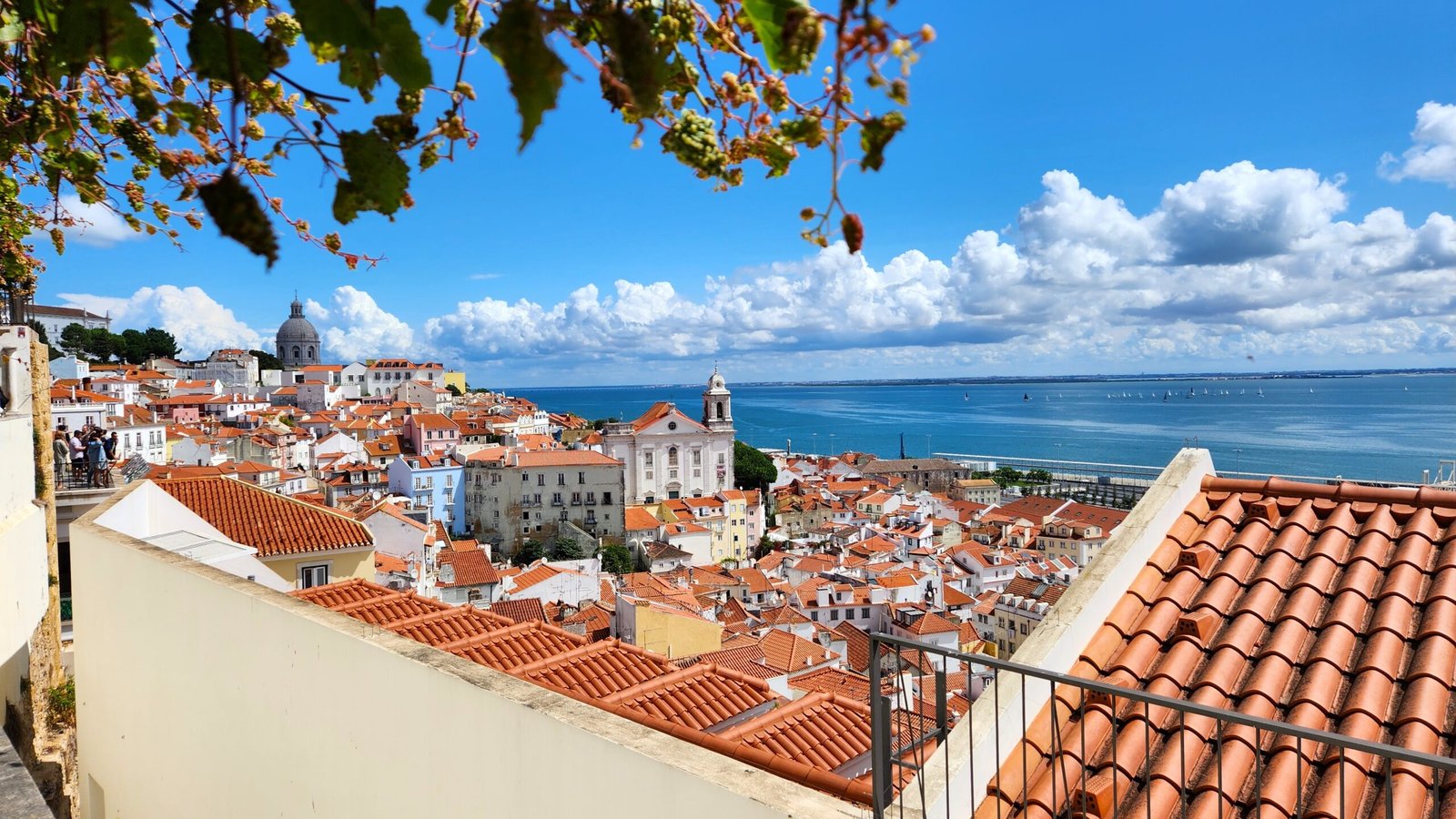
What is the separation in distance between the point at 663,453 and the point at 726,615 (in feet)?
109

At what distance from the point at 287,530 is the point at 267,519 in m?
0.33

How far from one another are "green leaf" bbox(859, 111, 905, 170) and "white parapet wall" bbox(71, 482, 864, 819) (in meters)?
1.46

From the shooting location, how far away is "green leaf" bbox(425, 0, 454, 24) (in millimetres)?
763

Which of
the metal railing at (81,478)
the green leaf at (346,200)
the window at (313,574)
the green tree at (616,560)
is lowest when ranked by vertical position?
the green tree at (616,560)

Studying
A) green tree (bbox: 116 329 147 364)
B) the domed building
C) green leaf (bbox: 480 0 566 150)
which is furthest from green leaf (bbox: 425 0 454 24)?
the domed building

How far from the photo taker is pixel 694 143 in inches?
46.2

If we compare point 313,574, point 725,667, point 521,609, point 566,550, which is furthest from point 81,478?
point 566,550

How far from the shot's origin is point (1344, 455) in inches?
2734

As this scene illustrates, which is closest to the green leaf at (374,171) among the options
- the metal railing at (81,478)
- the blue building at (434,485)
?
the metal railing at (81,478)

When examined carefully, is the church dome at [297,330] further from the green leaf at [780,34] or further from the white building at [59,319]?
the green leaf at [780,34]

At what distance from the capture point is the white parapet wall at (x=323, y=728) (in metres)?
2.12

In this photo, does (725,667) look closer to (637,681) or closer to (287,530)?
(637,681)

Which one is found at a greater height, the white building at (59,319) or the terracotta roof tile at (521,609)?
the white building at (59,319)

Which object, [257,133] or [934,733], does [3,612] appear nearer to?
[257,133]
